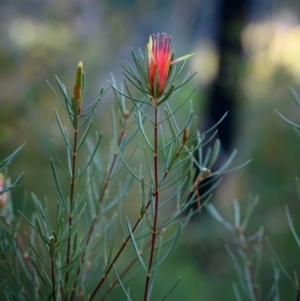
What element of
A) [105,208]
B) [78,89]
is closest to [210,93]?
[105,208]

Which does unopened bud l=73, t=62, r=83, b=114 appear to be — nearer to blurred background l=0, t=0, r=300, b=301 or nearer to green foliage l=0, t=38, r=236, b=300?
green foliage l=0, t=38, r=236, b=300

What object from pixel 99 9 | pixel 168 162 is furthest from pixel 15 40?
pixel 168 162

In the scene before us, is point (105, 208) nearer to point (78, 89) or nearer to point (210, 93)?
point (78, 89)

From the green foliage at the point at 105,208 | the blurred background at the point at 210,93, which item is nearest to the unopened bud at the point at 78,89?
the green foliage at the point at 105,208

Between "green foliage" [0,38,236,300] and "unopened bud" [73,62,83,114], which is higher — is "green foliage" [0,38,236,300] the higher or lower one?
the lower one

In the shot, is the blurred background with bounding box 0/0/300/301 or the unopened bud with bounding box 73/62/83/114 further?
the blurred background with bounding box 0/0/300/301

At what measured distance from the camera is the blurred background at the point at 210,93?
1.29 metres

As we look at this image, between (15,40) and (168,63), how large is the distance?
1295 mm

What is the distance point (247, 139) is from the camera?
66.1 inches

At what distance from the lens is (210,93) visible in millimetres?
1826

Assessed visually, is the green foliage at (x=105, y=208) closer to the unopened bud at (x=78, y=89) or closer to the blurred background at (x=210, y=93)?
the unopened bud at (x=78, y=89)

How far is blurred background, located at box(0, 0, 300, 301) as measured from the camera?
1.29 metres

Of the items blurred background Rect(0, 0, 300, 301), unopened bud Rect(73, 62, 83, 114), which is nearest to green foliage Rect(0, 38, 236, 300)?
unopened bud Rect(73, 62, 83, 114)

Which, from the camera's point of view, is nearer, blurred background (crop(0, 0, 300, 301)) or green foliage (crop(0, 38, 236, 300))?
green foliage (crop(0, 38, 236, 300))
